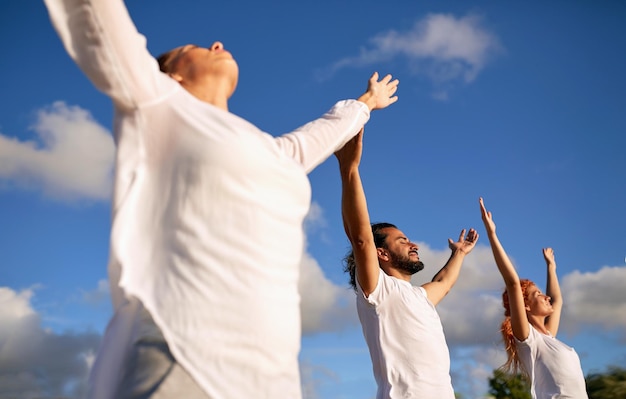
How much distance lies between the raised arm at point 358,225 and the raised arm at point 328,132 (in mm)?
904

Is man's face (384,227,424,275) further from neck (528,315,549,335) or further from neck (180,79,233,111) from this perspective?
neck (180,79,233,111)

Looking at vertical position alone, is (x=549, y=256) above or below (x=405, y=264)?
above

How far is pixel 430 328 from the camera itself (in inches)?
188

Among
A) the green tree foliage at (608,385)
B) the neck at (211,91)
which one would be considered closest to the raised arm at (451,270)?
the neck at (211,91)

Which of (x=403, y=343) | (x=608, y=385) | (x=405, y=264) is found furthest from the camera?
(x=608, y=385)

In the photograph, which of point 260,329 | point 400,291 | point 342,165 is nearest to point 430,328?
point 400,291

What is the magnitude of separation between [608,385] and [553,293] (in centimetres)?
837

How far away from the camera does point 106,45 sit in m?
1.96

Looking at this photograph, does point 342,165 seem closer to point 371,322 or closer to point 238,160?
point 371,322

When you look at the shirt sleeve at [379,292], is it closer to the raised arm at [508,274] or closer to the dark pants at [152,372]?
the raised arm at [508,274]

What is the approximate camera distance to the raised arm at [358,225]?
4.11m

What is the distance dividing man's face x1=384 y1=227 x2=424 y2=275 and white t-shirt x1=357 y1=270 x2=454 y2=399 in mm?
536

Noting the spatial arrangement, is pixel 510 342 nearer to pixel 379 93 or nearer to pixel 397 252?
pixel 397 252

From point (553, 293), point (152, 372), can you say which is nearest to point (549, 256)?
point (553, 293)
